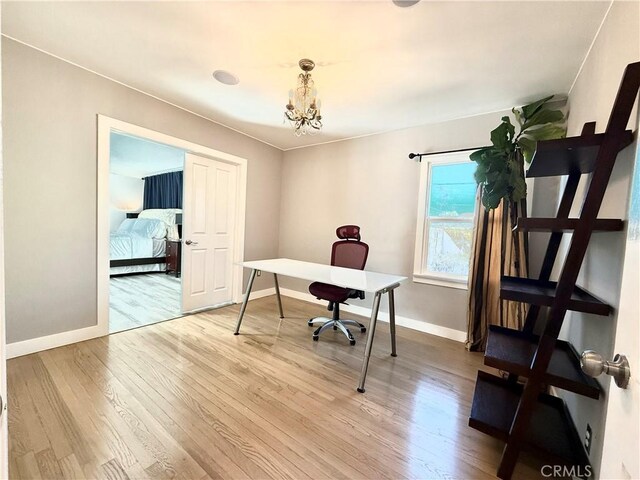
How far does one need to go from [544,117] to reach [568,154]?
1.44 meters

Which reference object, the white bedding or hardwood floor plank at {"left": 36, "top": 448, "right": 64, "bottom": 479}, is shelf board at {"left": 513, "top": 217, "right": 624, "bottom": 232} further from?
the white bedding

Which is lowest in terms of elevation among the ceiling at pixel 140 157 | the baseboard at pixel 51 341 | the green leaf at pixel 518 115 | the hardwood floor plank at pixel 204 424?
the hardwood floor plank at pixel 204 424

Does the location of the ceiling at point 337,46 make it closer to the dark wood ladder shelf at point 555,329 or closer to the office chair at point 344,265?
the dark wood ladder shelf at point 555,329

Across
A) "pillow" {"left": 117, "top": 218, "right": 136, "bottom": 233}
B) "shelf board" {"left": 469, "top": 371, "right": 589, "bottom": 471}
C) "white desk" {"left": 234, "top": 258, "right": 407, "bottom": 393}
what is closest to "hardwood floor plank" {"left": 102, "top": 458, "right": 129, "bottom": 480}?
"white desk" {"left": 234, "top": 258, "right": 407, "bottom": 393}

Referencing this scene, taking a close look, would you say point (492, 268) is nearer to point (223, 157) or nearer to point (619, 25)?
point (619, 25)

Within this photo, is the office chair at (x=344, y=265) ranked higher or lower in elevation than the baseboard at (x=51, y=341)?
higher

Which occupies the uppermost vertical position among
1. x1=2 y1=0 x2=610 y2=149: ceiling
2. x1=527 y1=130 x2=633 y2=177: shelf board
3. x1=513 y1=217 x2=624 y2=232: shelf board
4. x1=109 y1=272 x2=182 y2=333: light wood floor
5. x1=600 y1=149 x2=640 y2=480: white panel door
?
x1=2 y1=0 x2=610 y2=149: ceiling

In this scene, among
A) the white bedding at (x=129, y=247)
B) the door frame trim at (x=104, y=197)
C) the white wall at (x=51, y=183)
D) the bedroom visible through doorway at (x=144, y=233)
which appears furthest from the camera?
the white bedding at (x=129, y=247)

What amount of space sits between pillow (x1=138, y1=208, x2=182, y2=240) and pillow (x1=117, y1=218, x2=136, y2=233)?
323mm

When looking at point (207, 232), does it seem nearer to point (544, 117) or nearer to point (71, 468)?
point (71, 468)

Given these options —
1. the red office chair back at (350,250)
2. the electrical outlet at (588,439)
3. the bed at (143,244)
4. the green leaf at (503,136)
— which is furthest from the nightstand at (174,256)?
the electrical outlet at (588,439)

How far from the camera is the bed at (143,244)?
16.9ft

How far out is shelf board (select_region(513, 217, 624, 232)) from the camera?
112 cm

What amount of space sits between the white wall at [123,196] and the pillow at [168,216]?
0.45 m
